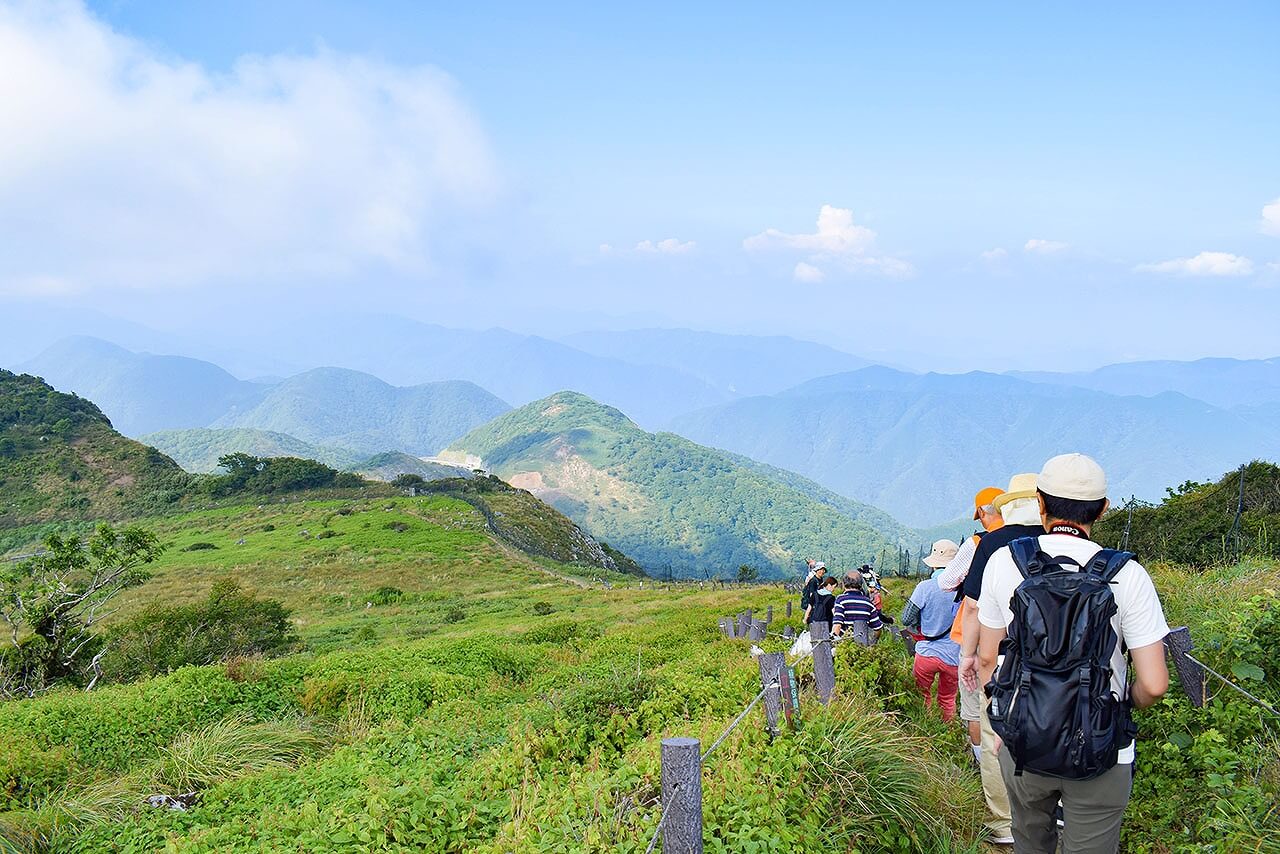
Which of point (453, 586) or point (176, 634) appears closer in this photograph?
point (176, 634)

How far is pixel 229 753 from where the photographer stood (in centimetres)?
808

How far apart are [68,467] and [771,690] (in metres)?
109

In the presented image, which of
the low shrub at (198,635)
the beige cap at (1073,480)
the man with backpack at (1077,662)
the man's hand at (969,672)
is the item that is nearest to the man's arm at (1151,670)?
the man with backpack at (1077,662)

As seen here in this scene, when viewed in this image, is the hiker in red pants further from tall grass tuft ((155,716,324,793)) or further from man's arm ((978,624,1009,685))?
tall grass tuft ((155,716,324,793))

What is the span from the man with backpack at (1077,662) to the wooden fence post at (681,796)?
158 cm

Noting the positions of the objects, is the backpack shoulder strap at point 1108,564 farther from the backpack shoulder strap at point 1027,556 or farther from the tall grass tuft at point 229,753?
the tall grass tuft at point 229,753

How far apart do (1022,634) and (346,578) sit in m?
45.1

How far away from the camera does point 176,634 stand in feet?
69.6

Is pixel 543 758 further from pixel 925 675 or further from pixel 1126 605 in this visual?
pixel 1126 605

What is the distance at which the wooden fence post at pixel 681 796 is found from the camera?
3607 millimetres

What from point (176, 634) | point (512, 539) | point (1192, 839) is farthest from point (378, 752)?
point (512, 539)

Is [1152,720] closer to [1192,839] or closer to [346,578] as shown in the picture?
[1192,839]

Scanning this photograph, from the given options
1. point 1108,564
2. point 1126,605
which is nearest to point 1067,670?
point 1126,605

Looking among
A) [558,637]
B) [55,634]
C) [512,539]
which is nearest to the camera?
[55,634]
